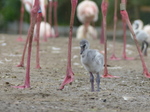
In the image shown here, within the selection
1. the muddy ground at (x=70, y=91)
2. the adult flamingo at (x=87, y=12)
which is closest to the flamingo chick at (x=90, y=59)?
the muddy ground at (x=70, y=91)

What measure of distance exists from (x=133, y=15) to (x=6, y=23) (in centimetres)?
412

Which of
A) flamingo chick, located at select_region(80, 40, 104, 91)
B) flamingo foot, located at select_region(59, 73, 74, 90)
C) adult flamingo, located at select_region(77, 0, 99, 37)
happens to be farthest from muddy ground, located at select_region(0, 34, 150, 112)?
adult flamingo, located at select_region(77, 0, 99, 37)

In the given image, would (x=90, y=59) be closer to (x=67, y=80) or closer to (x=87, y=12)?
(x=67, y=80)

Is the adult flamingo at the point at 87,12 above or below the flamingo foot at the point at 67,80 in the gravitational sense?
above

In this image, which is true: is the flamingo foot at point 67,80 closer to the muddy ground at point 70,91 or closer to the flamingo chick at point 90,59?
the muddy ground at point 70,91

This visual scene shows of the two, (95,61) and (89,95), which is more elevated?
(95,61)

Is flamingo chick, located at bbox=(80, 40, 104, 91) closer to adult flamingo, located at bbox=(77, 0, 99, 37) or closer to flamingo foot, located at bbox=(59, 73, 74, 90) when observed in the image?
flamingo foot, located at bbox=(59, 73, 74, 90)

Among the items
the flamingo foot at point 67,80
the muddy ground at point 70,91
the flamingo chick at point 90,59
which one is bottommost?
the muddy ground at point 70,91

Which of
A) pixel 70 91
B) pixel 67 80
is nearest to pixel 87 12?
pixel 67 80

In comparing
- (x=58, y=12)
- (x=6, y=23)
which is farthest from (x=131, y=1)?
(x=6, y=23)

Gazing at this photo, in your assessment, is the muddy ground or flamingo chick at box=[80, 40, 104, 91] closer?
the muddy ground

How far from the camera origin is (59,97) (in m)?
3.22

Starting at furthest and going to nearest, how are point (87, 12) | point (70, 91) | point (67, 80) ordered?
point (87, 12) < point (67, 80) < point (70, 91)

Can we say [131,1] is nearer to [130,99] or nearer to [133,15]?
[133,15]
